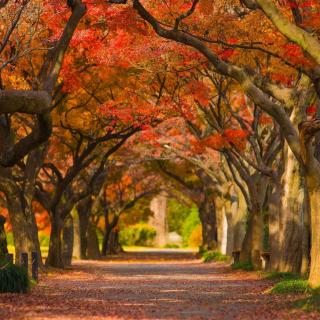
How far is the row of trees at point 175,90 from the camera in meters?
17.3

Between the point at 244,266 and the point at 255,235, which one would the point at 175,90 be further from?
the point at 244,266

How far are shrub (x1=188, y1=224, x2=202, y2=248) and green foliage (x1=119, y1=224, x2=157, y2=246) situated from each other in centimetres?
632

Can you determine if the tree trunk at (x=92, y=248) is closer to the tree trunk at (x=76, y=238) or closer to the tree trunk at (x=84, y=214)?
the tree trunk at (x=76, y=238)

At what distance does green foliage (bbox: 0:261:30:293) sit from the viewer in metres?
19.0

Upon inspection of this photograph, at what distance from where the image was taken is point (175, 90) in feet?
101

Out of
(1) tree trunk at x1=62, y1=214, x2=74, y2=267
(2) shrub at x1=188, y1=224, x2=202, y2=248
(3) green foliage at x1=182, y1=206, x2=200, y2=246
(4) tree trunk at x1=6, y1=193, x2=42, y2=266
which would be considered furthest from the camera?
(3) green foliage at x1=182, y1=206, x2=200, y2=246

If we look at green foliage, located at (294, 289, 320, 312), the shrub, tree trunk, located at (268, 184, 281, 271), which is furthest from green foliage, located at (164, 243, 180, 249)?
green foliage, located at (294, 289, 320, 312)

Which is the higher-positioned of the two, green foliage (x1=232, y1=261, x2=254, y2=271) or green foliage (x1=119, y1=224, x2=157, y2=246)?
green foliage (x1=119, y1=224, x2=157, y2=246)

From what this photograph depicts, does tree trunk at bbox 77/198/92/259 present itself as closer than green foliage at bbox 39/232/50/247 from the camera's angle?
Yes

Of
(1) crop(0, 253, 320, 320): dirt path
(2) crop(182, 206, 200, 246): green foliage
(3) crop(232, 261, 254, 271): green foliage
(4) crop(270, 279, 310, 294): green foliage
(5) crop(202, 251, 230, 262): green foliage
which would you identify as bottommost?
(1) crop(0, 253, 320, 320): dirt path

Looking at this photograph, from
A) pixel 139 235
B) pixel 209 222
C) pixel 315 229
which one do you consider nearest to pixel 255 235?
pixel 315 229

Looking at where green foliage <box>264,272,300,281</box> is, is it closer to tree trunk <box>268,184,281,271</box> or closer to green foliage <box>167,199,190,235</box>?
tree trunk <box>268,184,281,271</box>

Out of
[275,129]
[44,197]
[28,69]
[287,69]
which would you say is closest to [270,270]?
[275,129]

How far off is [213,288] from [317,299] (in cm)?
795
